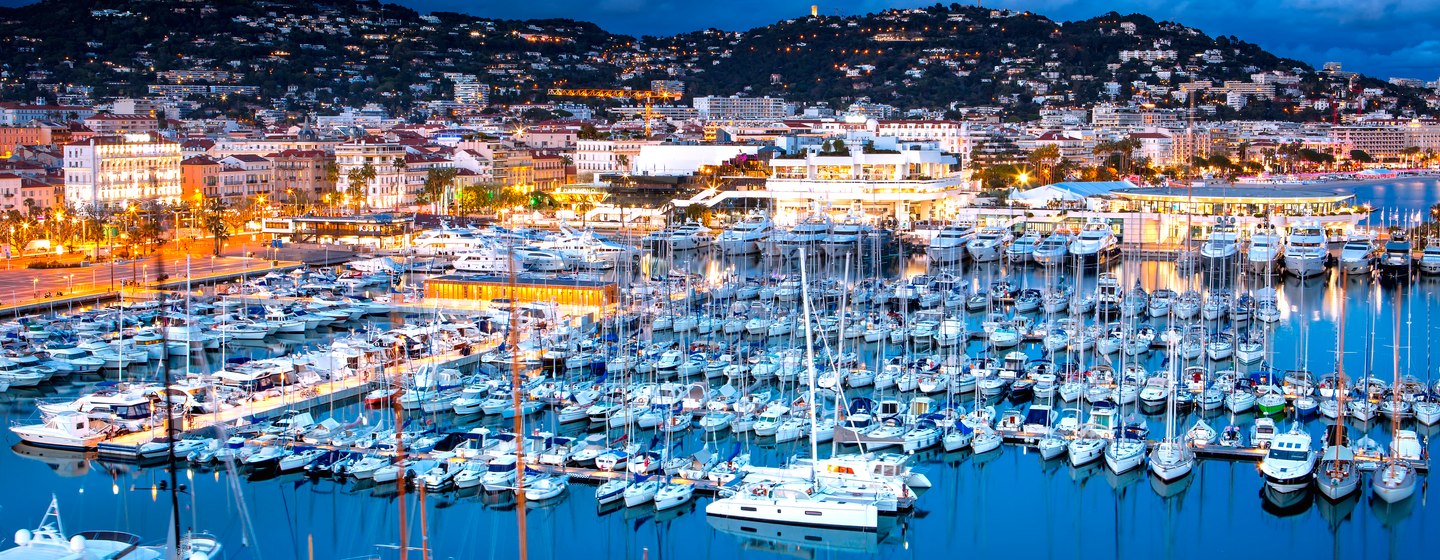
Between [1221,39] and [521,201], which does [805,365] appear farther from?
→ [1221,39]

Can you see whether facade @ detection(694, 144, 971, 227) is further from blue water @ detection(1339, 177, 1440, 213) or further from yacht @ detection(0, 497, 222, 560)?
yacht @ detection(0, 497, 222, 560)

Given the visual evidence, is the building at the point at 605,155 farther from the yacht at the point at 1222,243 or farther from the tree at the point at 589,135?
the yacht at the point at 1222,243

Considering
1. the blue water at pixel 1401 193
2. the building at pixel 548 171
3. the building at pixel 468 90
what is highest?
the building at pixel 468 90

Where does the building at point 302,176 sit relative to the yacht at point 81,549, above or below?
above

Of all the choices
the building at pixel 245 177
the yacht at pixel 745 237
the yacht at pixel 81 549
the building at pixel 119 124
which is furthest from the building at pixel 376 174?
the yacht at pixel 81 549

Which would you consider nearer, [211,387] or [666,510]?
[666,510]

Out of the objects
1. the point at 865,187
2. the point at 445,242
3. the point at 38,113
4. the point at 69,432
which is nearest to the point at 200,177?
the point at 445,242

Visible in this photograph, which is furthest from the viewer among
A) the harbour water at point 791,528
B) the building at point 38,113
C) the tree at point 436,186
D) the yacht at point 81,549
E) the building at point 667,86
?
the building at point 667,86

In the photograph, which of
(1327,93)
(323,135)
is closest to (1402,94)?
(1327,93)
